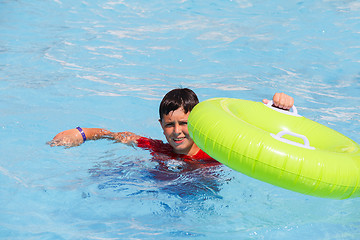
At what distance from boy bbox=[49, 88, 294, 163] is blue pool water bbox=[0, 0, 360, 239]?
0.21m

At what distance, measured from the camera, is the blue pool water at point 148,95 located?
3.92 metres

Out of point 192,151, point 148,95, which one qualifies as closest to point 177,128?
point 192,151

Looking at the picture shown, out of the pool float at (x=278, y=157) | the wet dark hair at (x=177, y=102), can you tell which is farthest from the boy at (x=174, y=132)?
the pool float at (x=278, y=157)

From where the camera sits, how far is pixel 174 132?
413 centimetres

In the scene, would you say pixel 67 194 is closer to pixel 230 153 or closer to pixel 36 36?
pixel 230 153

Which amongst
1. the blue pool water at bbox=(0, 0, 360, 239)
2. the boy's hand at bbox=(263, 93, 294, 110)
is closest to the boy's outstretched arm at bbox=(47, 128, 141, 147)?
the blue pool water at bbox=(0, 0, 360, 239)

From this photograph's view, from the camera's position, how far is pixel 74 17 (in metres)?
9.92

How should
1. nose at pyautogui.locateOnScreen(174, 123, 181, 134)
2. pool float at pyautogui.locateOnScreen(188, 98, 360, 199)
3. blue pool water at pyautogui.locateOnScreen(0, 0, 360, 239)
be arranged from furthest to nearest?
1. nose at pyautogui.locateOnScreen(174, 123, 181, 134)
2. blue pool water at pyautogui.locateOnScreen(0, 0, 360, 239)
3. pool float at pyautogui.locateOnScreen(188, 98, 360, 199)

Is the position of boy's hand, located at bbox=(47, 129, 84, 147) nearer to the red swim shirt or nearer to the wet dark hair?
the red swim shirt

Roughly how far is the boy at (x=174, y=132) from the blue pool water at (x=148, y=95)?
21 centimetres

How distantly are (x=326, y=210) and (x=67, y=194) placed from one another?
2398mm

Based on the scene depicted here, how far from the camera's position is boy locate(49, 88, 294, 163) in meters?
4.11

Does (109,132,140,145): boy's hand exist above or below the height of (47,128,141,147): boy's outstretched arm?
below

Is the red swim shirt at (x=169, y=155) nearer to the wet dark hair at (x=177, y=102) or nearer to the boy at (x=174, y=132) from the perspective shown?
the boy at (x=174, y=132)
